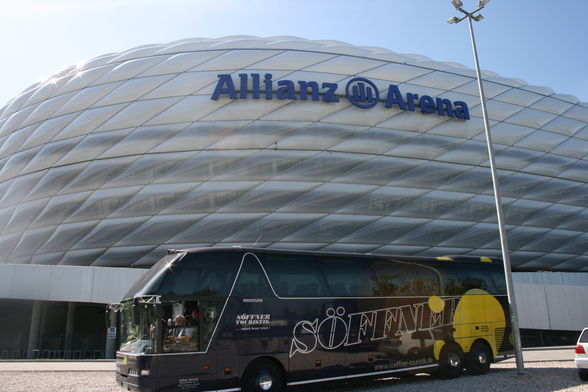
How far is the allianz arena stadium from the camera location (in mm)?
21719

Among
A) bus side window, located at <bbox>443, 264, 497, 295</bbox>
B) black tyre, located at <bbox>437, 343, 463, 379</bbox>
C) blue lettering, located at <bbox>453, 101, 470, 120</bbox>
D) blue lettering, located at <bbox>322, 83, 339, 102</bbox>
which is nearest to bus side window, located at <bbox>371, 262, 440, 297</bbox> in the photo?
bus side window, located at <bbox>443, 264, 497, 295</bbox>

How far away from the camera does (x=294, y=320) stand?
9.38 metres

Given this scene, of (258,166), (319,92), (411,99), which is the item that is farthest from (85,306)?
(411,99)

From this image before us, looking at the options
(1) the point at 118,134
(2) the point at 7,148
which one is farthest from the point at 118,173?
(2) the point at 7,148

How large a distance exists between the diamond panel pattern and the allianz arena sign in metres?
0.34

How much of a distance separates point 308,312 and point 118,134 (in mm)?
16256

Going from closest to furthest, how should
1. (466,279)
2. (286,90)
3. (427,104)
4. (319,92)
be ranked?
(466,279) → (286,90) → (319,92) → (427,104)

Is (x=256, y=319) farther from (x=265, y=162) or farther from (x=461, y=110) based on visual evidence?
(x=461, y=110)

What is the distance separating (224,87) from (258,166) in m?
4.29

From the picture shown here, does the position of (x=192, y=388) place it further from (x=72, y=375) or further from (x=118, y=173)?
(x=118, y=173)

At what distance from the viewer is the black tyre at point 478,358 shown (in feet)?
38.5

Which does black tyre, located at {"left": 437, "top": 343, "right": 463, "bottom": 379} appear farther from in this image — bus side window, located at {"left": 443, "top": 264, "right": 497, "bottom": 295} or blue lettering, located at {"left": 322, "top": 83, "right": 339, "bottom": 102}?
blue lettering, located at {"left": 322, "top": 83, "right": 339, "bottom": 102}

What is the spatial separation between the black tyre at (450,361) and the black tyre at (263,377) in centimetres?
427

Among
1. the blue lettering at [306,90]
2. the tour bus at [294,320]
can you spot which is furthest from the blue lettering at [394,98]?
the tour bus at [294,320]
